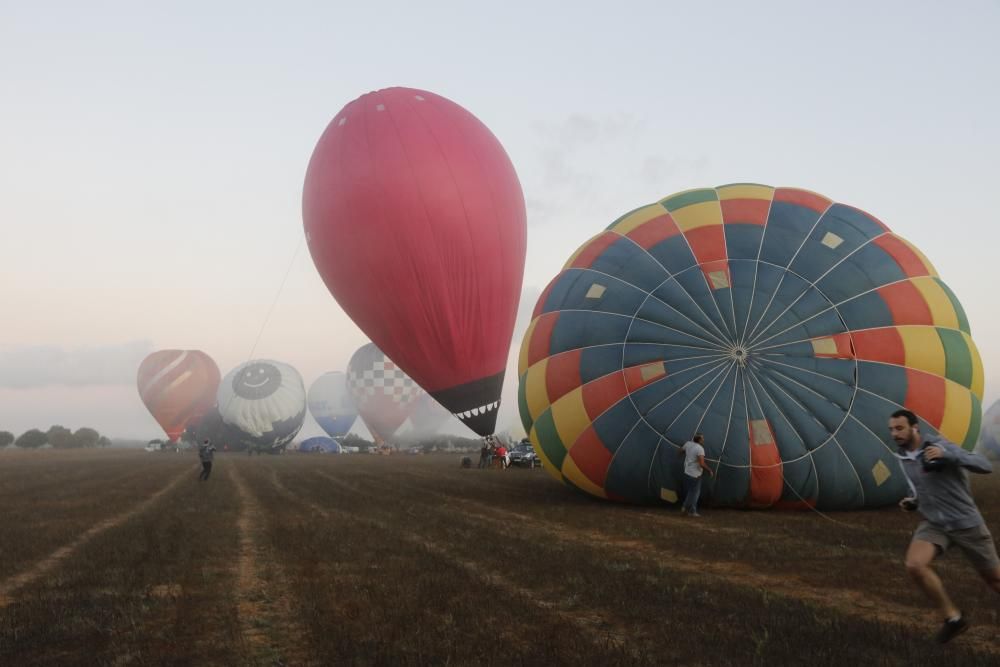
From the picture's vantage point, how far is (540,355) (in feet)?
49.9

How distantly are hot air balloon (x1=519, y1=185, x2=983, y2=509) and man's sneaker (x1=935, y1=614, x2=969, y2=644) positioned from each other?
7579mm

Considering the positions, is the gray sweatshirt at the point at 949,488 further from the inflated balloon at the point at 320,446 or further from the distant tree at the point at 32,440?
the distant tree at the point at 32,440

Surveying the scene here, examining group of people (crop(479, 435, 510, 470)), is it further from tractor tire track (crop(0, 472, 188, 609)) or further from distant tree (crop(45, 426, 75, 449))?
distant tree (crop(45, 426, 75, 449))

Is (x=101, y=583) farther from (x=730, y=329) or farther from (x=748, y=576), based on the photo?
(x=730, y=329)

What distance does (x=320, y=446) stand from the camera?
234 feet

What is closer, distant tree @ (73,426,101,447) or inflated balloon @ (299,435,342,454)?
inflated balloon @ (299,435,342,454)

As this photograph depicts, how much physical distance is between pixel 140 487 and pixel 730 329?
53.5 feet

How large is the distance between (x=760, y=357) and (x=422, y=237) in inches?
411

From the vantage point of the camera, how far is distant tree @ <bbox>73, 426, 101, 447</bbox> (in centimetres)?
11592

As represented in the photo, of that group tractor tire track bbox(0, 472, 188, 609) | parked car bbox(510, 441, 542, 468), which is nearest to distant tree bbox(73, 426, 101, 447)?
parked car bbox(510, 441, 542, 468)

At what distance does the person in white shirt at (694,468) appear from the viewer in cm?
1246

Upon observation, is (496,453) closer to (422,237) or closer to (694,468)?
(422,237)

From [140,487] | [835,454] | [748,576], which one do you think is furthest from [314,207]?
[748,576]

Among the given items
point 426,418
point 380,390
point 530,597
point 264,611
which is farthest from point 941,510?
point 426,418
